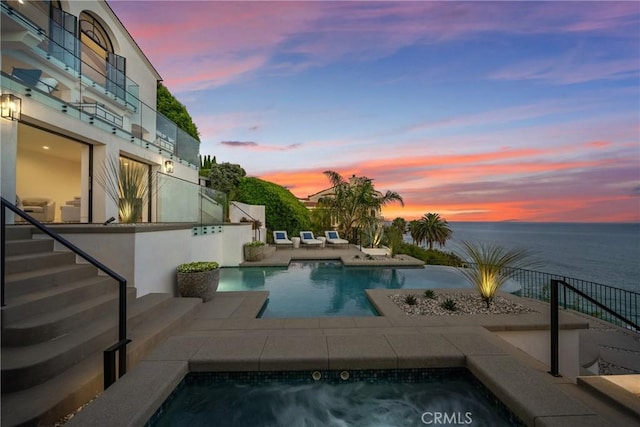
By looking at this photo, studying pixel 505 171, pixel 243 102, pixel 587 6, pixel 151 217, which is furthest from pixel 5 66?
pixel 505 171

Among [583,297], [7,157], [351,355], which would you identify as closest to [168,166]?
[7,157]

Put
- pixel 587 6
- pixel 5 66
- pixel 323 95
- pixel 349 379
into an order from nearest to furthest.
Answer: pixel 349 379 → pixel 5 66 → pixel 587 6 → pixel 323 95

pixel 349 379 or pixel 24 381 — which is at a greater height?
pixel 24 381

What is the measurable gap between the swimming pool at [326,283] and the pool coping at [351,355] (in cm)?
112

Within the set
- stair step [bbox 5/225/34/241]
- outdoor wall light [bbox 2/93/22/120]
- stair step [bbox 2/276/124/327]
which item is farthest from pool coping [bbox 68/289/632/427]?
outdoor wall light [bbox 2/93/22/120]

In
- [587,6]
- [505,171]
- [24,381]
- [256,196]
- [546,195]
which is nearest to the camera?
[24,381]

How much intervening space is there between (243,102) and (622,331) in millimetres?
15149

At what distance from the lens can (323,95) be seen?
1346 centimetres

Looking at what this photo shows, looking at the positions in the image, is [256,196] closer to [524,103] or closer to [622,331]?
[524,103]

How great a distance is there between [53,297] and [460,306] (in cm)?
619

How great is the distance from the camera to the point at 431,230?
27109mm

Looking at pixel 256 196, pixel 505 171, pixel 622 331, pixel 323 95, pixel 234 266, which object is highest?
pixel 323 95

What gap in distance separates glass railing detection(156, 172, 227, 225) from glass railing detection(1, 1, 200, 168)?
2498 mm

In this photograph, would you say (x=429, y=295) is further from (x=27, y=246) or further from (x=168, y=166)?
(x=168, y=166)
